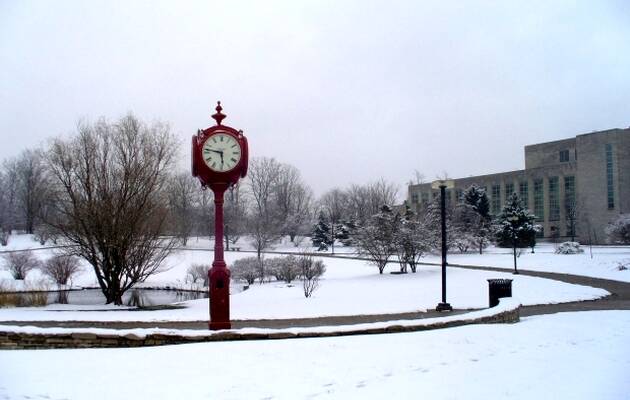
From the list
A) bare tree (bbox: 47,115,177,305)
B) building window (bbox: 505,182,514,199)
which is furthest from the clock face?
building window (bbox: 505,182,514,199)

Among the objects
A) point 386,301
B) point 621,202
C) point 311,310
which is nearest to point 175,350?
point 311,310

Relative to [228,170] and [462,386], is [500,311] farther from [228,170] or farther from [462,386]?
[228,170]

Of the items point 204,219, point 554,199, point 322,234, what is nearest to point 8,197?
point 204,219

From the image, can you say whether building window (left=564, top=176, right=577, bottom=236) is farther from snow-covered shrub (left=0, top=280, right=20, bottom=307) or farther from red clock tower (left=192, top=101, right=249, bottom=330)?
red clock tower (left=192, top=101, right=249, bottom=330)

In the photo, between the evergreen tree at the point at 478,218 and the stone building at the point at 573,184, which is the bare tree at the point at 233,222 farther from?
the evergreen tree at the point at 478,218

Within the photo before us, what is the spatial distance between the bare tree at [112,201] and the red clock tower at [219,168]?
437 inches

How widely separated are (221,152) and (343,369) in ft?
16.7

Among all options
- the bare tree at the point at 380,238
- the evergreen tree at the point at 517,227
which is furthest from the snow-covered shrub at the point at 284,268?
the evergreen tree at the point at 517,227

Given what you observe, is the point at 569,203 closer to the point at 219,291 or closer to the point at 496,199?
the point at 496,199

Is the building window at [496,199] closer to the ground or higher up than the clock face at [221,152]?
higher up

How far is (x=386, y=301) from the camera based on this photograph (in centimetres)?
1798

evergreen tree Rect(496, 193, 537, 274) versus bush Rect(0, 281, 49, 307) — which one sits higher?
evergreen tree Rect(496, 193, 537, 274)

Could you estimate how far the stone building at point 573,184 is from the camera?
196ft

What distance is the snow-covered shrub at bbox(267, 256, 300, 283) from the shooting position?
2883cm
